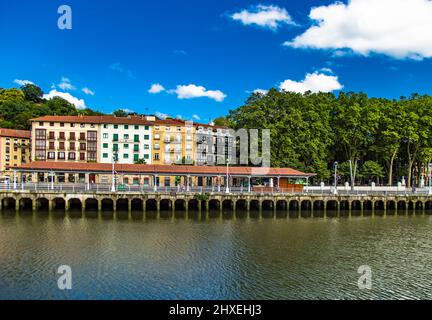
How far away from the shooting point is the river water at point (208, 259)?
18547 millimetres

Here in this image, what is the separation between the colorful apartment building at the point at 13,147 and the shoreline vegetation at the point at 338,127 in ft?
180

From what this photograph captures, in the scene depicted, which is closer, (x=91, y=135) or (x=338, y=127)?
(x=338, y=127)

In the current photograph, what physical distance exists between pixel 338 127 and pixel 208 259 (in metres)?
51.9

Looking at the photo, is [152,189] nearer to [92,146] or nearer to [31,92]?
[92,146]

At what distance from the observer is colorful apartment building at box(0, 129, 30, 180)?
87.3m

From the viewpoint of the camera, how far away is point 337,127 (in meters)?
68.5

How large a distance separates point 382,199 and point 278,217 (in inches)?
708

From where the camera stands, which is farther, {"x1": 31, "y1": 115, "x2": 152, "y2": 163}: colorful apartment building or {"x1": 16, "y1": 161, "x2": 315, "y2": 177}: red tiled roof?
Answer: {"x1": 31, "y1": 115, "x2": 152, "y2": 163}: colorful apartment building

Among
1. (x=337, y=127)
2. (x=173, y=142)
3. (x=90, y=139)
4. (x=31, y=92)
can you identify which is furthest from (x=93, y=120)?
(x=31, y=92)

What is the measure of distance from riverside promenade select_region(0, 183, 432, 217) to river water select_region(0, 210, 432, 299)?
18.8ft

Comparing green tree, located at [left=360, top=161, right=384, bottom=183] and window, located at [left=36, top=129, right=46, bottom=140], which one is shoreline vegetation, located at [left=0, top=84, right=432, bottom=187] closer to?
green tree, located at [left=360, top=161, right=384, bottom=183]

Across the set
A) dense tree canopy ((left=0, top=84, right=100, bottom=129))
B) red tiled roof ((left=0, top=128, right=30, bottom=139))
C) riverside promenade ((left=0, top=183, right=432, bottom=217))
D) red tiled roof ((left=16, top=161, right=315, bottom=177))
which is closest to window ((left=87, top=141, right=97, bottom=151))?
red tiled roof ((left=0, top=128, right=30, bottom=139))
